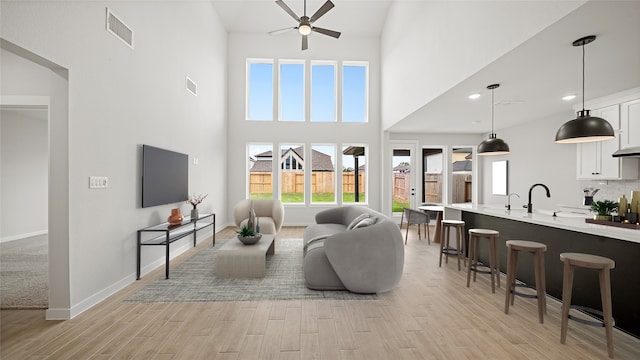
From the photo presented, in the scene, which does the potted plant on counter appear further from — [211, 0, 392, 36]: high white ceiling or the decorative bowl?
[211, 0, 392, 36]: high white ceiling

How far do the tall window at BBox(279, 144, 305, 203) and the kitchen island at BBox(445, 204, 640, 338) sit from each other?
5405 mm

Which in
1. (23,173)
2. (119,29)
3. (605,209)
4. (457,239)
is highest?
(119,29)

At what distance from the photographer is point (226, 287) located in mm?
3426

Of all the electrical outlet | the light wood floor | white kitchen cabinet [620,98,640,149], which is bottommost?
the light wood floor

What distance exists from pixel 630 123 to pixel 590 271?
3121 mm

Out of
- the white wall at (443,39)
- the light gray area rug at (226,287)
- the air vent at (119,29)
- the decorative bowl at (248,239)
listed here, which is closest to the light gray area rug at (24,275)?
the light gray area rug at (226,287)

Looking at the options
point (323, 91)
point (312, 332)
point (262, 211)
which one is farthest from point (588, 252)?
point (323, 91)

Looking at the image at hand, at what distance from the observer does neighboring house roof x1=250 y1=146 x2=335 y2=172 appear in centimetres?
832

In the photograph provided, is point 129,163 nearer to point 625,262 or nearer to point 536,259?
point 536,259

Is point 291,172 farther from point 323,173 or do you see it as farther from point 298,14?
point 298,14

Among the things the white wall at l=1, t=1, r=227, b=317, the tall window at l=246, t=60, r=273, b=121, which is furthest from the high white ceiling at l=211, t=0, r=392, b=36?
the white wall at l=1, t=1, r=227, b=317

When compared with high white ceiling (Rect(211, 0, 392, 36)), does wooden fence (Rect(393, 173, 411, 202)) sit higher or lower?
lower

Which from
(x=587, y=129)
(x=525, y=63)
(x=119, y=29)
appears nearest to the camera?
(x=587, y=129)

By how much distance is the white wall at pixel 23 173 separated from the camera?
18.5ft
